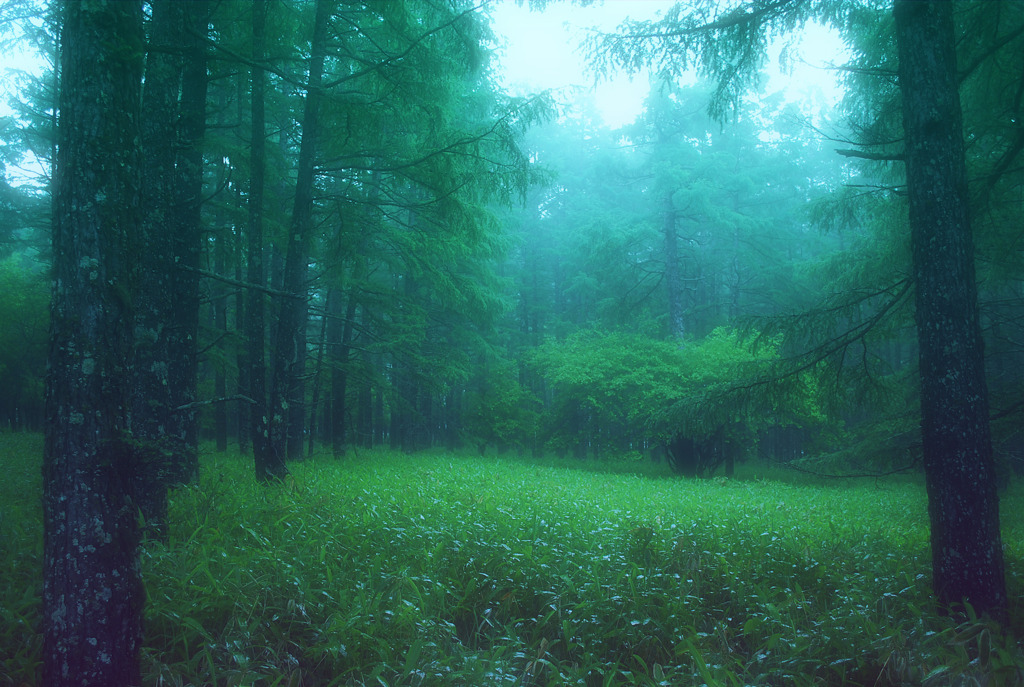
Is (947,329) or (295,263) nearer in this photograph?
(947,329)

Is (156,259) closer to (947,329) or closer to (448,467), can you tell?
(947,329)

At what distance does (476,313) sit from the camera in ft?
62.1

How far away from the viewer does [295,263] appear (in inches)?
357

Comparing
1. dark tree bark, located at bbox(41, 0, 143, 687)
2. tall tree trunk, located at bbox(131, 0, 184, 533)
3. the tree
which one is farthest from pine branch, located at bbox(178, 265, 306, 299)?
the tree

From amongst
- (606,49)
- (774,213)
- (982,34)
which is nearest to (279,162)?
(606,49)

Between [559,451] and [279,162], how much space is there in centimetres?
1667

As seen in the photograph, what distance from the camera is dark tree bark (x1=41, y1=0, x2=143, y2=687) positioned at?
10.5 ft

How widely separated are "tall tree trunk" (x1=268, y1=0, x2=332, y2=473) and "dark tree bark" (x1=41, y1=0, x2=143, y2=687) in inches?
192

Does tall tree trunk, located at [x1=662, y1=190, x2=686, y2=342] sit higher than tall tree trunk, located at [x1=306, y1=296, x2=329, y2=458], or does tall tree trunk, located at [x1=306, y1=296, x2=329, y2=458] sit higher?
tall tree trunk, located at [x1=662, y1=190, x2=686, y2=342]

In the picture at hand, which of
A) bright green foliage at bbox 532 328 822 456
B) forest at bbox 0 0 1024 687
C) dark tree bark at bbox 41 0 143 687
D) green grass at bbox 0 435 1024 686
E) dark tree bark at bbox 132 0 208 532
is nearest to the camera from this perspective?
dark tree bark at bbox 41 0 143 687

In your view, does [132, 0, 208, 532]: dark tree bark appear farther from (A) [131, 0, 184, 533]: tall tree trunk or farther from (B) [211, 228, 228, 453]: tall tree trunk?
(B) [211, 228, 228, 453]: tall tree trunk

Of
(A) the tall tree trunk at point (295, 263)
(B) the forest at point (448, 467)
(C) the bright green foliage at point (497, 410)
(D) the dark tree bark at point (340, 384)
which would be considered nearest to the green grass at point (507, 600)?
(B) the forest at point (448, 467)

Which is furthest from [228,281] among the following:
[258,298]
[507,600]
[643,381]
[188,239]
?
[643,381]

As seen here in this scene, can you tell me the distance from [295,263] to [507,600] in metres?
6.39
